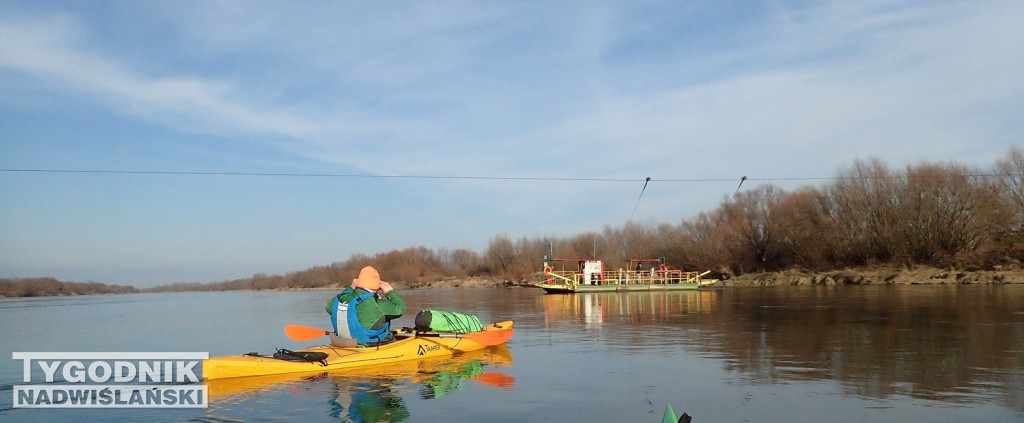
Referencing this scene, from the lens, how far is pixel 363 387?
11805 mm

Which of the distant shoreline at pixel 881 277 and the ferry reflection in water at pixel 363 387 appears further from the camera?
the distant shoreline at pixel 881 277

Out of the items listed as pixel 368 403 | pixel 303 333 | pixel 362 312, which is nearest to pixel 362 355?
pixel 362 312

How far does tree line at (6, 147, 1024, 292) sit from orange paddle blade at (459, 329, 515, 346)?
36.1 meters

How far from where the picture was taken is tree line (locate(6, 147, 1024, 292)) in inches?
2231

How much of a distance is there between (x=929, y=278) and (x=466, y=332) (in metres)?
51.2

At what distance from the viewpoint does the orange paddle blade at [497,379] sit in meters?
12.1

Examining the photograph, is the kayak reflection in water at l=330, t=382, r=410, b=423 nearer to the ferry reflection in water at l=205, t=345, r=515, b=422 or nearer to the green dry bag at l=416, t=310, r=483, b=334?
the ferry reflection in water at l=205, t=345, r=515, b=422

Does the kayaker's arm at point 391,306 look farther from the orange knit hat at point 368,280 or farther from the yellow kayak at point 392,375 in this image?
the yellow kayak at point 392,375

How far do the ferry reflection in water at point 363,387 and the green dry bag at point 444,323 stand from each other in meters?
1.12

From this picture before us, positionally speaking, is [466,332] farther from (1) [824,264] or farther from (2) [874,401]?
(1) [824,264]

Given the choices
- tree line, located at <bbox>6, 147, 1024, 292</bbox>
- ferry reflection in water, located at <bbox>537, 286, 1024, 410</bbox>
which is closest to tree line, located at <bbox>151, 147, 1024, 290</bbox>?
tree line, located at <bbox>6, 147, 1024, 292</bbox>

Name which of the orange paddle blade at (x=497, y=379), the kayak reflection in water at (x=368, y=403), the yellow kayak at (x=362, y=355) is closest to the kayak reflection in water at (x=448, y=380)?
the orange paddle blade at (x=497, y=379)

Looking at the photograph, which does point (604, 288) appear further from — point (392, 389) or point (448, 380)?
point (392, 389)

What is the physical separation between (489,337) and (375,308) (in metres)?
3.29
